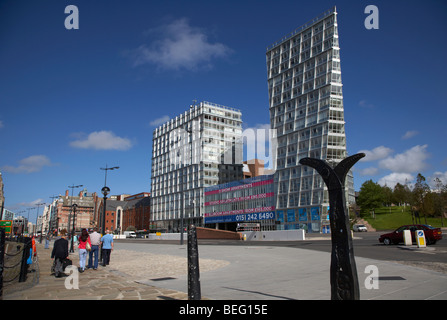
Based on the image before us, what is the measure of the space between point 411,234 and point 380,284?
1812 centimetres

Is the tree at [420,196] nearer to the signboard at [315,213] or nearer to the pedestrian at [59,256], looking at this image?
the signboard at [315,213]

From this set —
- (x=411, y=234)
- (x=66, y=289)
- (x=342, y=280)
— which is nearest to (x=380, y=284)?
(x=342, y=280)

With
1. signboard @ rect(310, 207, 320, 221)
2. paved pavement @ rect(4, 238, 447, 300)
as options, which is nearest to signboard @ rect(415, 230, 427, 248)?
paved pavement @ rect(4, 238, 447, 300)

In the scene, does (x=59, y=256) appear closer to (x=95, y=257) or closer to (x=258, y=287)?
(x=95, y=257)

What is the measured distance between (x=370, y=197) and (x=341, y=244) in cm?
9503

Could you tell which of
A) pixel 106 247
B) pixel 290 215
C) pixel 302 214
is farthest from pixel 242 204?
pixel 106 247

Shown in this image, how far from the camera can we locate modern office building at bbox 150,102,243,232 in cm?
10188

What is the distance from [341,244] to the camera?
584 centimetres

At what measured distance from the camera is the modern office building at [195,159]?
334ft

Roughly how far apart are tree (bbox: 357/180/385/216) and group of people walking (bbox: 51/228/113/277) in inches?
3509

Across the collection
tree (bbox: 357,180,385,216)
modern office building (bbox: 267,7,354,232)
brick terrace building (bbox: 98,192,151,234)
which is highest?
modern office building (bbox: 267,7,354,232)

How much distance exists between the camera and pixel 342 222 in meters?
5.81

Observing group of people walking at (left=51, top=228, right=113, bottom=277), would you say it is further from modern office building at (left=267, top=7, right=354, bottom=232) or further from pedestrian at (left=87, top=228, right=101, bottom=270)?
modern office building at (left=267, top=7, right=354, bottom=232)
